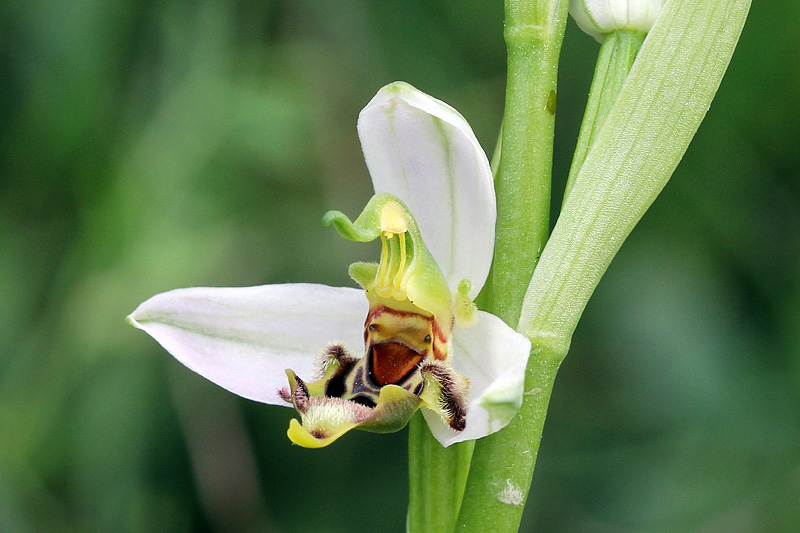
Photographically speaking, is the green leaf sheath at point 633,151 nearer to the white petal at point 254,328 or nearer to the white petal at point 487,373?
the white petal at point 487,373

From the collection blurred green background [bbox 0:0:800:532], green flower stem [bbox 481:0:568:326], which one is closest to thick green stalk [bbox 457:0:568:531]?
green flower stem [bbox 481:0:568:326]

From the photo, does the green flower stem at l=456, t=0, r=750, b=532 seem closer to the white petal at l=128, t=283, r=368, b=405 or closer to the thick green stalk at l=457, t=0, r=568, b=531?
the thick green stalk at l=457, t=0, r=568, b=531

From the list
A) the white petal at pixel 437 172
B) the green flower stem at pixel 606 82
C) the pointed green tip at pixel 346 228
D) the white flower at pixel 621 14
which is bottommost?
the pointed green tip at pixel 346 228

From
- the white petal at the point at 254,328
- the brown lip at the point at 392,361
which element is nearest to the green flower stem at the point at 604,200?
the brown lip at the point at 392,361

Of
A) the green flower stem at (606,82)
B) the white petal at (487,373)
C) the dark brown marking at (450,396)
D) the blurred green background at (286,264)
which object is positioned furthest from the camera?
the blurred green background at (286,264)

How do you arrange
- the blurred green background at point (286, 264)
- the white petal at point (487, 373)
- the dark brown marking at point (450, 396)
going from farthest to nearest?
the blurred green background at point (286, 264) → the dark brown marking at point (450, 396) → the white petal at point (487, 373)

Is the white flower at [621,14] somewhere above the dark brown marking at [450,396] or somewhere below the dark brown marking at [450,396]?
above

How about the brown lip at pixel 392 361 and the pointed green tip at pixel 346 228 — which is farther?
the brown lip at pixel 392 361

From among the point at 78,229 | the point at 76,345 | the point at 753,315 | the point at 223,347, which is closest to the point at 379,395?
the point at 223,347
